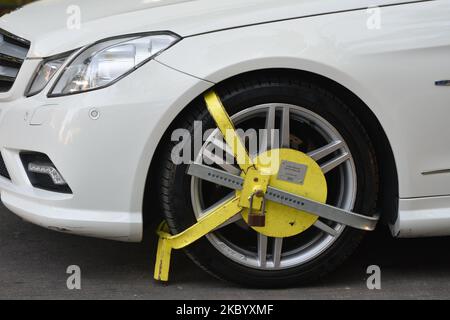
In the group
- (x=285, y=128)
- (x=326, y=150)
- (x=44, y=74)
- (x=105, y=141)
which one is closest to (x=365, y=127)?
(x=326, y=150)

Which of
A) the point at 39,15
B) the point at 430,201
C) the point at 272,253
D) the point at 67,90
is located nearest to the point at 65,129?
the point at 67,90

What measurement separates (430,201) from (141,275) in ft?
4.35

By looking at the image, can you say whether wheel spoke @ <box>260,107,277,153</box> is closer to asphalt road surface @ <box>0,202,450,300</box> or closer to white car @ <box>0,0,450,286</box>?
white car @ <box>0,0,450,286</box>

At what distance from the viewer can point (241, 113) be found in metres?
3.17

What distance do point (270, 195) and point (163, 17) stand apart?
86cm

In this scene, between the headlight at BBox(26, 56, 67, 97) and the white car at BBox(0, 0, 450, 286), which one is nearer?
the white car at BBox(0, 0, 450, 286)

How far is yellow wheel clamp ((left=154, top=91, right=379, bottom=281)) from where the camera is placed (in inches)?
125

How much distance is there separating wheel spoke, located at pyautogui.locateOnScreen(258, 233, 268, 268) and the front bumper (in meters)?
0.51

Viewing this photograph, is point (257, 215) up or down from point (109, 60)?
down

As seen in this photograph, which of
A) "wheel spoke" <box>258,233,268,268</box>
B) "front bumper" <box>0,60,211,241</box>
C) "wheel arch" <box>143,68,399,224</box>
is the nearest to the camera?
"front bumper" <box>0,60,211,241</box>

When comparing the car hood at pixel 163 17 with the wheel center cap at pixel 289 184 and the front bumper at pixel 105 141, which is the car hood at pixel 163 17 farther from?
the wheel center cap at pixel 289 184

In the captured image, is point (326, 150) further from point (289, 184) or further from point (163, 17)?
point (163, 17)

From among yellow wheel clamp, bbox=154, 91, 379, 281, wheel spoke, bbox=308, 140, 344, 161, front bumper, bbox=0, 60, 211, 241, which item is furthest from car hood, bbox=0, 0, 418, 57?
wheel spoke, bbox=308, 140, 344, 161

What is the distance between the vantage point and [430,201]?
10.7 feet
